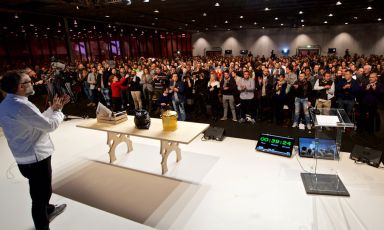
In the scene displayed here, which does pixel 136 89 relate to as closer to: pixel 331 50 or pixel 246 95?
pixel 246 95

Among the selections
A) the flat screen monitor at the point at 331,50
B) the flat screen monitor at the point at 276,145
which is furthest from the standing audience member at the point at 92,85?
the flat screen monitor at the point at 331,50

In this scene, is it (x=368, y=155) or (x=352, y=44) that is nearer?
(x=368, y=155)

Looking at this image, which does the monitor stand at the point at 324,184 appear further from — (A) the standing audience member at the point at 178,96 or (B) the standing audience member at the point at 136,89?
(B) the standing audience member at the point at 136,89

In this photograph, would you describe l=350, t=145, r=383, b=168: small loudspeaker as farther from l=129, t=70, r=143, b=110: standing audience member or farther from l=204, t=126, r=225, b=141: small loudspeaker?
l=129, t=70, r=143, b=110: standing audience member

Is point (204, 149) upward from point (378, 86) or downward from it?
downward

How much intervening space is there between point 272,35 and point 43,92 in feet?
64.6

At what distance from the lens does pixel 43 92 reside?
980 cm

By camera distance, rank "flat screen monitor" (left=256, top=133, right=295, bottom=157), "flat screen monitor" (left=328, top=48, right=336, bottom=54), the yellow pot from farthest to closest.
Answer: "flat screen monitor" (left=328, top=48, right=336, bottom=54), "flat screen monitor" (left=256, top=133, right=295, bottom=157), the yellow pot

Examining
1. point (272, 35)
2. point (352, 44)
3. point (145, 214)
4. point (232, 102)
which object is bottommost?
point (145, 214)

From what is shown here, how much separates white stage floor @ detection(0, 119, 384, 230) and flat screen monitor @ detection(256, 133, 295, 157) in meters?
0.11

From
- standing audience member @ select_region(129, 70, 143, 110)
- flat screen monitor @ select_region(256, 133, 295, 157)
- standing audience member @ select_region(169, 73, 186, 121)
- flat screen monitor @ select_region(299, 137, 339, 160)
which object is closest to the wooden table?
flat screen monitor @ select_region(256, 133, 295, 157)

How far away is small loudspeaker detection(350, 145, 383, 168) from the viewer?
3865 millimetres

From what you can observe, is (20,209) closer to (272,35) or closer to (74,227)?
(74,227)

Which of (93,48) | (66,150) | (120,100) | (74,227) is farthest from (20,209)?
(93,48)
